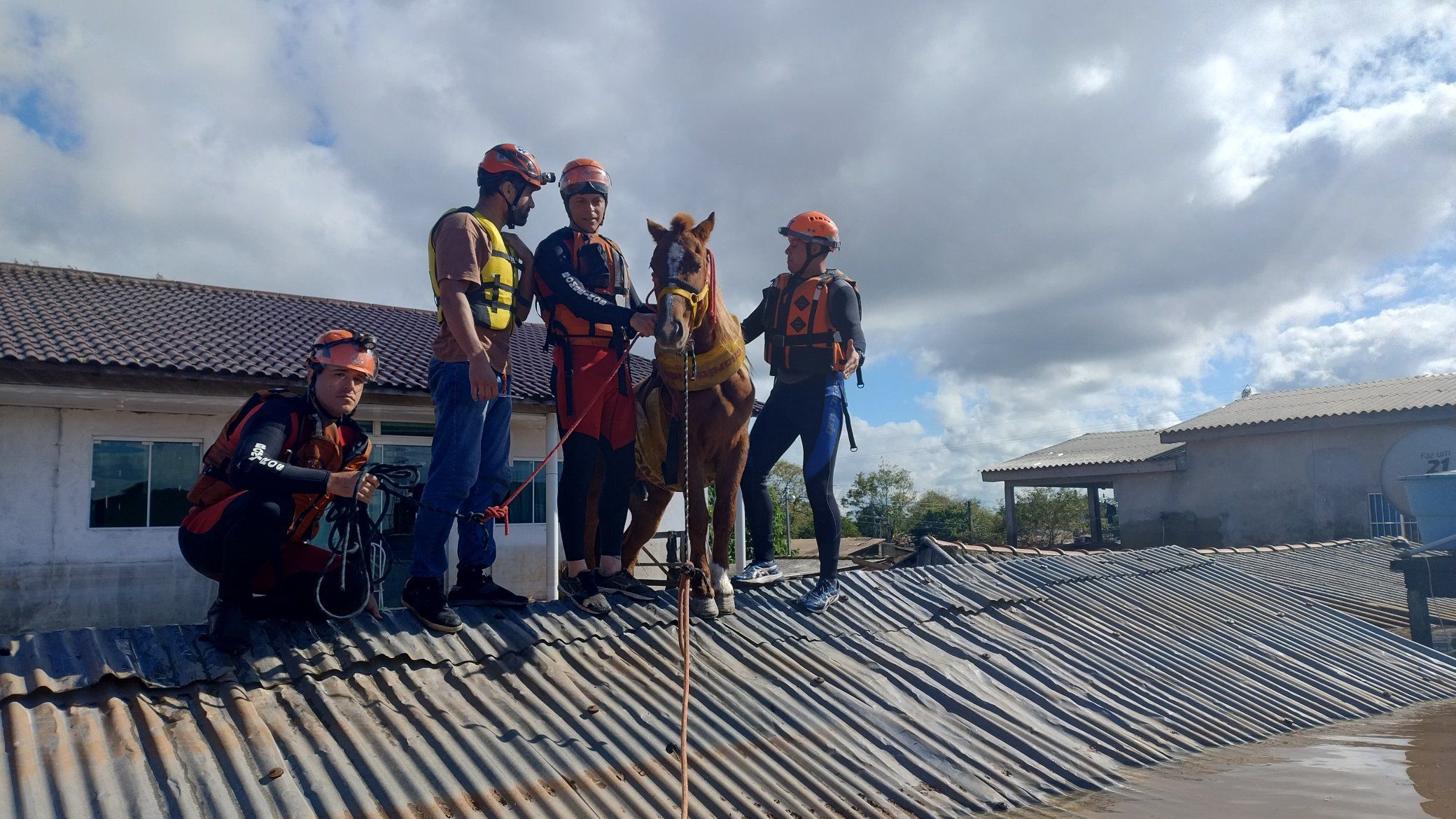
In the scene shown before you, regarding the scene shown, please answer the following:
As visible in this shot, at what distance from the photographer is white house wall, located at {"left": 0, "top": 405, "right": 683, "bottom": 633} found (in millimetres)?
9391

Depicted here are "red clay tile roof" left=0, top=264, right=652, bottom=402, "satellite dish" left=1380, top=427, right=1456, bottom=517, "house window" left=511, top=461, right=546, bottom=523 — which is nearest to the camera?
"red clay tile roof" left=0, top=264, right=652, bottom=402

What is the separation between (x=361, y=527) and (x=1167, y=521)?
21972mm

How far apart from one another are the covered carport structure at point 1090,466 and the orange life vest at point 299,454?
71.2ft

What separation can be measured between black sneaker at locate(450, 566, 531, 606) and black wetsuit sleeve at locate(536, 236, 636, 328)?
4.61 feet

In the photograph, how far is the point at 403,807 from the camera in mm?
2768

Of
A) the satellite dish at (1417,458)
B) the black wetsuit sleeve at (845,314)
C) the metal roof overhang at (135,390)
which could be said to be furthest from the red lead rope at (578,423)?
the satellite dish at (1417,458)

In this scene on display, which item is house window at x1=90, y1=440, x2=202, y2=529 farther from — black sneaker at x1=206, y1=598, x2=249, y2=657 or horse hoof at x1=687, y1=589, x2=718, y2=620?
horse hoof at x1=687, y1=589, x2=718, y2=620

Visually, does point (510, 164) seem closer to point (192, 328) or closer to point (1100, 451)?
point (192, 328)

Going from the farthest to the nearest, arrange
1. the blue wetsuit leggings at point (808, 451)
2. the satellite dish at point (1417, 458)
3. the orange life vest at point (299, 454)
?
the satellite dish at point (1417, 458), the blue wetsuit leggings at point (808, 451), the orange life vest at point (299, 454)

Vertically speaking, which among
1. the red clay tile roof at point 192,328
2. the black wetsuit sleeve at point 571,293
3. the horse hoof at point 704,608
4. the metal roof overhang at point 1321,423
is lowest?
the horse hoof at point 704,608

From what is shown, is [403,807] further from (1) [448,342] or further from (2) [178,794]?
(1) [448,342]

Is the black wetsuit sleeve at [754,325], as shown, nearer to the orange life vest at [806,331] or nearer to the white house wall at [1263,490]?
the orange life vest at [806,331]

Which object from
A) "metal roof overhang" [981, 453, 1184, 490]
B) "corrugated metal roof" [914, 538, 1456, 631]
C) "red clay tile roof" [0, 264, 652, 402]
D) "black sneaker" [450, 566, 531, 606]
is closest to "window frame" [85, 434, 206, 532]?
"red clay tile roof" [0, 264, 652, 402]

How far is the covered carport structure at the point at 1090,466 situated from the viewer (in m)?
22.2
